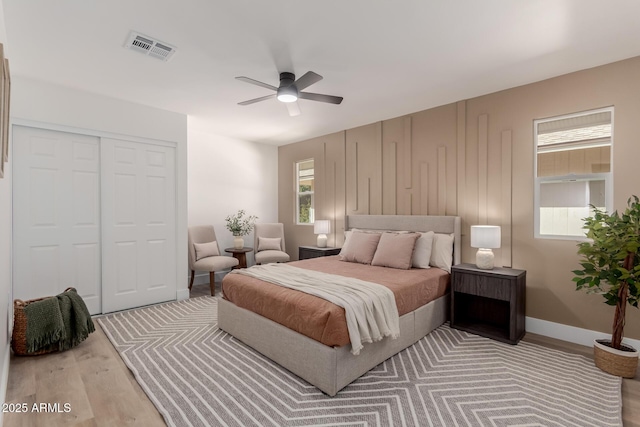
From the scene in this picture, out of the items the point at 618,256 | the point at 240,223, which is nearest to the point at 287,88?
the point at 618,256

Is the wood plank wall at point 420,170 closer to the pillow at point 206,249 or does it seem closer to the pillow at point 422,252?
the pillow at point 422,252

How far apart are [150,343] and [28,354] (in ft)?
3.12

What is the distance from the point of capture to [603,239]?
2488 millimetres

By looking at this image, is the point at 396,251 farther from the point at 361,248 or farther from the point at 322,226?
the point at 322,226

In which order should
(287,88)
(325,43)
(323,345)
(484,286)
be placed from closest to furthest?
1. (323,345)
2. (325,43)
3. (287,88)
4. (484,286)

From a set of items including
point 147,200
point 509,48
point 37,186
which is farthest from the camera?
point 147,200

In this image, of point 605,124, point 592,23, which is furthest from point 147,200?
point 605,124

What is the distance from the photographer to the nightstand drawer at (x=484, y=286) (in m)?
3.08

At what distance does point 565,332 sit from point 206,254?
15.5ft

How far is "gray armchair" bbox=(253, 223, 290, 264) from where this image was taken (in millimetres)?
5369

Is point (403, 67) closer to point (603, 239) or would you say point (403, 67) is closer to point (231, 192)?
point (603, 239)

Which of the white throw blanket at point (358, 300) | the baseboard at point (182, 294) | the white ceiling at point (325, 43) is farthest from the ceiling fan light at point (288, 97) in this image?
the baseboard at point (182, 294)

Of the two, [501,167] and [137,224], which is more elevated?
[501,167]

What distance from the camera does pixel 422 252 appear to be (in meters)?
3.71
